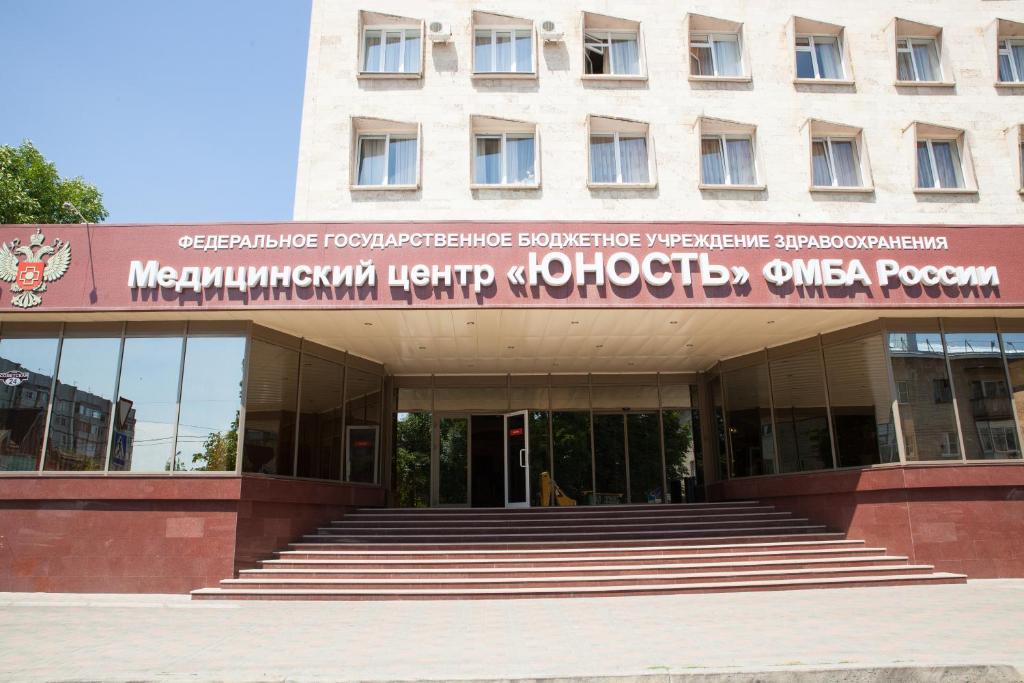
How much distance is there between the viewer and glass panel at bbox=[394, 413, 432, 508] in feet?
57.5

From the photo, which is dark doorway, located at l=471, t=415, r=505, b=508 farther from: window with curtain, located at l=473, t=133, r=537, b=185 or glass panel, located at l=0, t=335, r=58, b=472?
glass panel, located at l=0, t=335, r=58, b=472

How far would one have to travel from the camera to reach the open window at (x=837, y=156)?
51.5 feet

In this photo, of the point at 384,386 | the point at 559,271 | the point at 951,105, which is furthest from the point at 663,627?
the point at 951,105

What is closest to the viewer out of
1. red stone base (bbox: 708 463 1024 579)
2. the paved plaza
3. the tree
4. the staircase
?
the paved plaza

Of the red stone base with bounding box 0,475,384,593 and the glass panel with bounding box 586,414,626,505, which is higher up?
the glass panel with bounding box 586,414,626,505

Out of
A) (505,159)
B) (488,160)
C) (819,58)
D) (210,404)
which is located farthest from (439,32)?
(210,404)

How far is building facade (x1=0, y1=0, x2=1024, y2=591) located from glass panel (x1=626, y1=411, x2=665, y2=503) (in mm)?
93

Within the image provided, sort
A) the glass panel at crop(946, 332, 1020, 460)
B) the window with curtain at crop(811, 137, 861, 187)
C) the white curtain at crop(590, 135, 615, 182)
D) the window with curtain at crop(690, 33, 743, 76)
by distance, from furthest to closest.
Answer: the window with curtain at crop(690, 33, 743, 76)
the window with curtain at crop(811, 137, 861, 187)
the white curtain at crop(590, 135, 615, 182)
the glass panel at crop(946, 332, 1020, 460)

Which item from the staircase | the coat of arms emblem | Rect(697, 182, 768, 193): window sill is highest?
Rect(697, 182, 768, 193): window sill

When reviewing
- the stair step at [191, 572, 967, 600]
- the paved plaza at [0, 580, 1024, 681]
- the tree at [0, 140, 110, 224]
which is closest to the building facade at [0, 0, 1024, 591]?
the stair step at [191, 572, 967, 600]

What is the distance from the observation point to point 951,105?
16.2 meters

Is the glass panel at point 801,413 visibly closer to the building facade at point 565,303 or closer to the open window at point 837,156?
the building facade at point 565,303

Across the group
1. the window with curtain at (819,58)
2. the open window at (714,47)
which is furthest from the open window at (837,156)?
the open window at (714,47)

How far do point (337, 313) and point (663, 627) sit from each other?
744 centimetres
